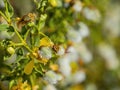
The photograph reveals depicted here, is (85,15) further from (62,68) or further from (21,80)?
(21,80)

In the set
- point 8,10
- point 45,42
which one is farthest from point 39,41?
point 8,10

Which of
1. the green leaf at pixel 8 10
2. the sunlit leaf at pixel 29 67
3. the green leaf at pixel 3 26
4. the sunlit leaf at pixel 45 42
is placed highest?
the green leaf at pixel 8 10

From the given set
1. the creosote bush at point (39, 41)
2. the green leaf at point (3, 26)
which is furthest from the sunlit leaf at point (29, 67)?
the green leaf at point (3, 26)

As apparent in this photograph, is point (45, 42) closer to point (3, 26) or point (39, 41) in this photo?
point (39, 41)

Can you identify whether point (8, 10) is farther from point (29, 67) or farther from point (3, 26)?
point (29, 67)

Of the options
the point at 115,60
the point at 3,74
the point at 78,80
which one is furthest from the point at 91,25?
the point at 3,74

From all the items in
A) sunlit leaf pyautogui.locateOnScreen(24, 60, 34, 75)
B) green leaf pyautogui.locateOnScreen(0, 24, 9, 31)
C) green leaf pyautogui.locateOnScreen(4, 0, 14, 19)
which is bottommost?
sunlit leaf pyautogui.locateOnScreen(24, 60, 34, 75)

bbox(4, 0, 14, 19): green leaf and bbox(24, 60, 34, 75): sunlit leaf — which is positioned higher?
bbox(4, 0, 14, 19): green leaf

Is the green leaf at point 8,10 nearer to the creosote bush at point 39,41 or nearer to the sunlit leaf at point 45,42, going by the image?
the creosote bush at point 39,41

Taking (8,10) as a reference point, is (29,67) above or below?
below

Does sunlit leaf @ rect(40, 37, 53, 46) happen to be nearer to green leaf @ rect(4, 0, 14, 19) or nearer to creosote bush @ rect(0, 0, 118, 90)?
creosote bush @ rect(0, 0, 118, 90)

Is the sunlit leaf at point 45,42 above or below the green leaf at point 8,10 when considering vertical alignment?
below

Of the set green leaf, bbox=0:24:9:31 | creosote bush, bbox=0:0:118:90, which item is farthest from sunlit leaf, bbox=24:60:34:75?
green leaf, bbox=0:24:9:31

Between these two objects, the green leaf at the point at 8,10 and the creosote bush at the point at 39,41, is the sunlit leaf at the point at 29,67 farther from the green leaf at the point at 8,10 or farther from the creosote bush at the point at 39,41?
the green leaf at the point at 8,10
